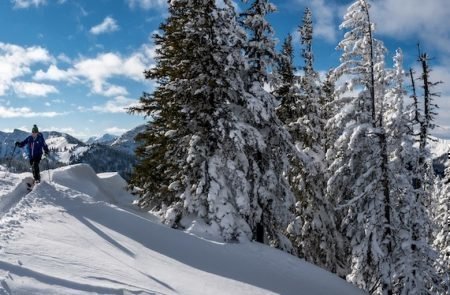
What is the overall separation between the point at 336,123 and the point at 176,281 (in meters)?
11.1

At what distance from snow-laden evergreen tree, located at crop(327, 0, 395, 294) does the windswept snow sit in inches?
70.8

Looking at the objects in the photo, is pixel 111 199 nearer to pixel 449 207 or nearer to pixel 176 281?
pixel 176 281

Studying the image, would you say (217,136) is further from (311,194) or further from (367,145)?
(311,194)

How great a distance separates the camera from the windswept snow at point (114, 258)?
304 inches

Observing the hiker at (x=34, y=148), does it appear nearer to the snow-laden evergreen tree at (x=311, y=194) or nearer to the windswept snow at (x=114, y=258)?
the windswept snow at (x=114, y=258)

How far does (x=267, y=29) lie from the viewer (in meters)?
19.0

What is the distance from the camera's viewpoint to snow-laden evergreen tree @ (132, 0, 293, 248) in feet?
52.8

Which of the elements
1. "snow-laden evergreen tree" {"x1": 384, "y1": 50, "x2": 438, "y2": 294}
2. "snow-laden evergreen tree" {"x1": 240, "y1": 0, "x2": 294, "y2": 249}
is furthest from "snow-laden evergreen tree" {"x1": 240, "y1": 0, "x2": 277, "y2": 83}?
"snow-laden evergreen tree" {"x1": 384, "y1": 50, "x2": 438, "y2": 294}

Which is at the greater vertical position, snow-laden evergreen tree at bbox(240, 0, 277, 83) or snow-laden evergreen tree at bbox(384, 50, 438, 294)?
snow-laden evergreen tree at bbox(240, 0, 277, 83)

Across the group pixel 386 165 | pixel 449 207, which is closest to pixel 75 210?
pixel 386 165

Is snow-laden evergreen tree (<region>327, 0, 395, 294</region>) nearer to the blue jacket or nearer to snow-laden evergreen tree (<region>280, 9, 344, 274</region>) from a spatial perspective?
snow-laden evergreen tree (<region>280, 9, 344, 274</region>)

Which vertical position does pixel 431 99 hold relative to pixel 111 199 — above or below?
above

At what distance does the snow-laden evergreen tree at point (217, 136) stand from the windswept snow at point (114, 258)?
182 centimetres

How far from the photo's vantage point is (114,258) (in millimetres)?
10133
